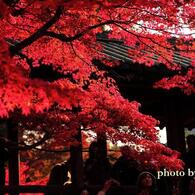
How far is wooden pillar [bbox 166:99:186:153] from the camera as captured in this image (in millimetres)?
10188

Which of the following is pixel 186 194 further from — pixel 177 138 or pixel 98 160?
pixel 98 160

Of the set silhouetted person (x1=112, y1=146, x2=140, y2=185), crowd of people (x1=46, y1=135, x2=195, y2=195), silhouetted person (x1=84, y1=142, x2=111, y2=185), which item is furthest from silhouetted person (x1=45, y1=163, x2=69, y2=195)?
silhouetted person (x1=112, y1=146, x2=140, y2=185)

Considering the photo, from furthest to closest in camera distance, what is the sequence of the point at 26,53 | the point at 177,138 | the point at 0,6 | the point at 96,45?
the point at 177,138, the point at 96,45, the point at 26,53, the point at 0,6

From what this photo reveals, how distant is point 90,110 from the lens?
7715 mm

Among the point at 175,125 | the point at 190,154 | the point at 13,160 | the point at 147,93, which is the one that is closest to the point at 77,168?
the point at 13,160

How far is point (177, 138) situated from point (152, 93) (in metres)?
1.11

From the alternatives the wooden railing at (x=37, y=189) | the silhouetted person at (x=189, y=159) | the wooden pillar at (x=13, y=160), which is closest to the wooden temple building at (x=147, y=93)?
the wooden pillar at (x=13, y=160)

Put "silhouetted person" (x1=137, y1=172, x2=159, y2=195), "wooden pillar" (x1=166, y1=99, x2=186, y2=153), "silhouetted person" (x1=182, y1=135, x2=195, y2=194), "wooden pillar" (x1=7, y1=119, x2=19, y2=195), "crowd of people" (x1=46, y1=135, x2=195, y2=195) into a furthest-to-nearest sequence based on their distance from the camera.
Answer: "wooden pillar" (x1=166, y1=99, x2=186, y2=153) < "wooden pillar" (x1=7, y1=119, x2=19, y2=195) < "silhouetted person" (x1=182, y1=135, x2=195, y2=194) < "crowd of people" (x1=46, y1=135, x2=195, y2=195) < "silhouetted person" (x1=137, y1=172, x2=159, y2=195)

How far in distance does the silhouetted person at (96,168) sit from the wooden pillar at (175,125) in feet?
5.97

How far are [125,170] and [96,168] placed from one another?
21.9 inches

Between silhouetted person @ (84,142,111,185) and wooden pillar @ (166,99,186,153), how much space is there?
1818 mm

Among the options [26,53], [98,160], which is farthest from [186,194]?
[26,53]

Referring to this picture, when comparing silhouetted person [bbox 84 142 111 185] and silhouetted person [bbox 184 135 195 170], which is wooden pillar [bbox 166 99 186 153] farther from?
silhouetted person [bbox 84 142 111 185]

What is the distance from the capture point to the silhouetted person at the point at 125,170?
28.6ft
